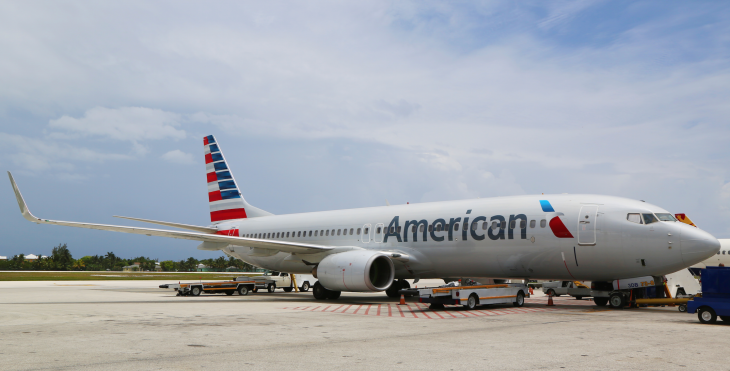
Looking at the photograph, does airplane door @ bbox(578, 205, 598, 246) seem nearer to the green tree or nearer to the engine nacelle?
the engine nacelle

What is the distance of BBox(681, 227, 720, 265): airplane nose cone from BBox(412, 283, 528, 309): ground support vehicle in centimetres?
529

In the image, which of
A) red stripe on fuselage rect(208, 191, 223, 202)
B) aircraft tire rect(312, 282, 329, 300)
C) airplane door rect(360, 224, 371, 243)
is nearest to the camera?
aircraft tire rect(312, 282, 329, 300)

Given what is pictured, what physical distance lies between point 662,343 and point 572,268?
305 inches

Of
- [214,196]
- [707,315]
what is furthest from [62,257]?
[707,315]

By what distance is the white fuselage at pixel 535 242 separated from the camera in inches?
633

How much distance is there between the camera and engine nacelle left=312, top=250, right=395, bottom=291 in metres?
19.7

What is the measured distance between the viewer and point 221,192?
3125cm

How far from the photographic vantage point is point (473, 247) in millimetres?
19219

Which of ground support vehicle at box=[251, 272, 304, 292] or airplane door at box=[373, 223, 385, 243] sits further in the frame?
ground support vehicle at box=[251, 272, 304, 292]

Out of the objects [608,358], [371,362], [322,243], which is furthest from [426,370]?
[322,243]

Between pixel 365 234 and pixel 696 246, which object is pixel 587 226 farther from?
pixel 365 234

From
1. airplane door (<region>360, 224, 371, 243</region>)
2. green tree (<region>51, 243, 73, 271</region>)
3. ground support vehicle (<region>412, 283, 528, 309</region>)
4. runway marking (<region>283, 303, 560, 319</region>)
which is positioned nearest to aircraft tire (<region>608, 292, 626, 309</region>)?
runway marking (<region>283, 303, 560, 319</region>)

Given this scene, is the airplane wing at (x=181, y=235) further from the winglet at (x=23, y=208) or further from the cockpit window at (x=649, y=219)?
the cockpit window at (x=649, y=219)

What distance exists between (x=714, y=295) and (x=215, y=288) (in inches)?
812
